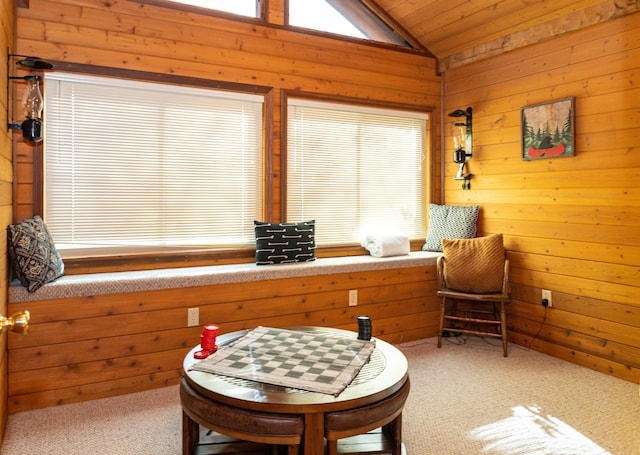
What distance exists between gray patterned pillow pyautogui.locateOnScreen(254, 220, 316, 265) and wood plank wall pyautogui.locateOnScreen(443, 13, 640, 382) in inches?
65.0

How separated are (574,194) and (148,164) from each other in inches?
123

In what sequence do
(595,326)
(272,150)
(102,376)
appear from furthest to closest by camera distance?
(272,150), (595,326), (102,376)

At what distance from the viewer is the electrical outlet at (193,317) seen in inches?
115

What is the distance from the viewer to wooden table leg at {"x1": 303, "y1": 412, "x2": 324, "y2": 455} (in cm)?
158

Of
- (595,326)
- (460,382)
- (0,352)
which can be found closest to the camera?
(0,352)

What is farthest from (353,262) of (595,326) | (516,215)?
(595,326)

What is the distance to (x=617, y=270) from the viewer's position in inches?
120

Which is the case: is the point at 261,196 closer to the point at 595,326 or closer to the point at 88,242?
the point at 88,242

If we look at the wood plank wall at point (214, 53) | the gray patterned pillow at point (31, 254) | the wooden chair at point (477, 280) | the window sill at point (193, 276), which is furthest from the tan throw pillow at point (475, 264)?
the gray patterned pillow at point (31, 254)

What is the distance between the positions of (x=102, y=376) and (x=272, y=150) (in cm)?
200

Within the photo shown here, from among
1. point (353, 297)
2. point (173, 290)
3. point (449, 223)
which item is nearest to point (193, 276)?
point (173, 290)

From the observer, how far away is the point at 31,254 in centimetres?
246

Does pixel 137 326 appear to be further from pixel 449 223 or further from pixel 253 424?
pixel 449 223

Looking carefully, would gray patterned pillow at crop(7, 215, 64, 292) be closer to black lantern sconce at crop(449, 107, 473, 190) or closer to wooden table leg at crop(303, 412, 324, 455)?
wooden table leg at crop(303, 412, 324, 455)
